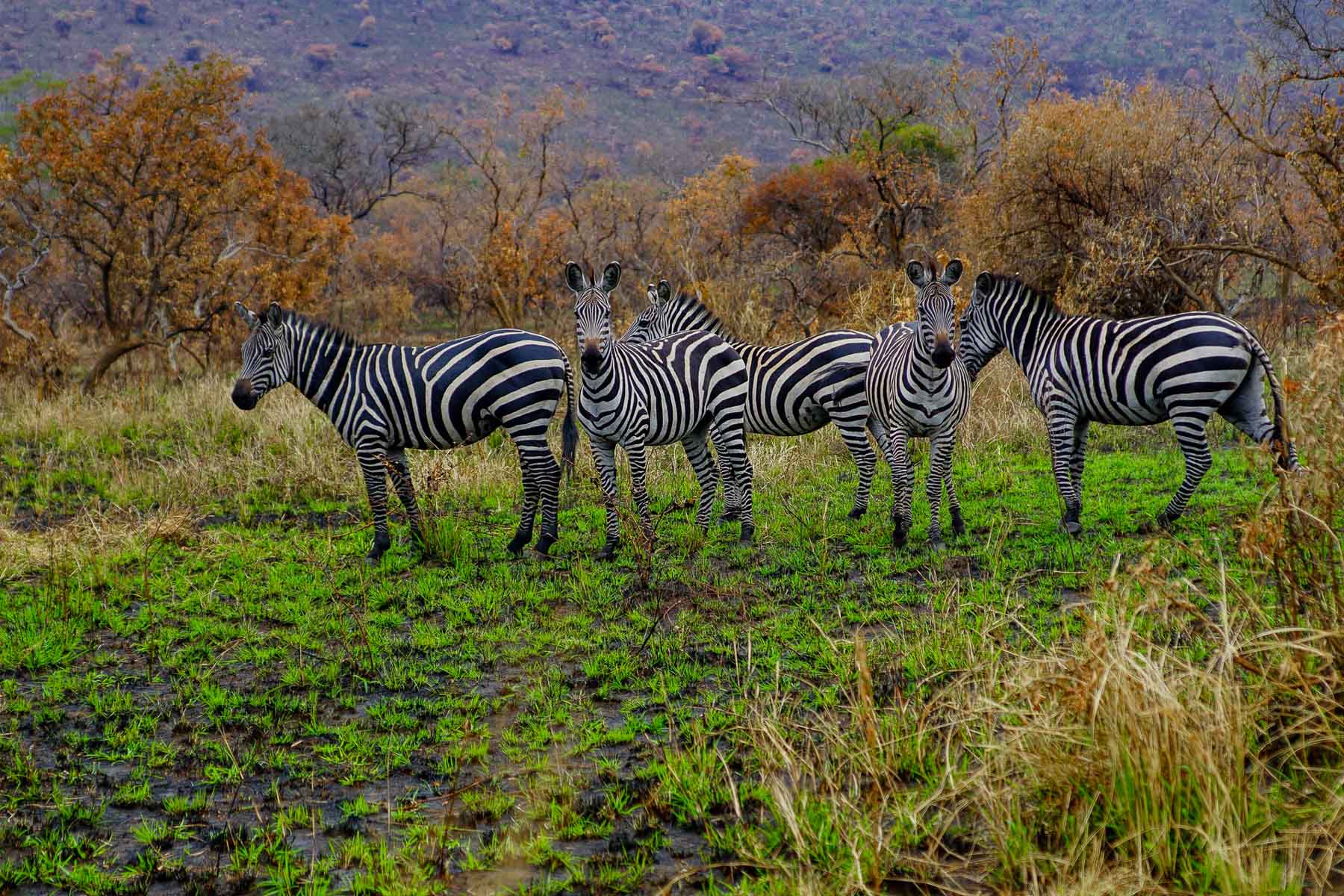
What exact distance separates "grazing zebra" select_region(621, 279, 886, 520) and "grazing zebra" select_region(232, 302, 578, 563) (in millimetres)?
1829

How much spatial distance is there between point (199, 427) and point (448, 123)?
40.1 meters

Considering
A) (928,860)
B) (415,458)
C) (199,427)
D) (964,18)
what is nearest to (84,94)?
(199,427)

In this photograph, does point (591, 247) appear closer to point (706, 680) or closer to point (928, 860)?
point (706, 680)

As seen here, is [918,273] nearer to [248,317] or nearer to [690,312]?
[690,312]

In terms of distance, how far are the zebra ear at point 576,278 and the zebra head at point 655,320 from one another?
2.42 metres

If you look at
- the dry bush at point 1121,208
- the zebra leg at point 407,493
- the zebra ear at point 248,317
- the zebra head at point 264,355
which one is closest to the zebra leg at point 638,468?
the zebra leg at point 407,493

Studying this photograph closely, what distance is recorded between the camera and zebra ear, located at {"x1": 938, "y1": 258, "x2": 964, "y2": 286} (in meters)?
7.00

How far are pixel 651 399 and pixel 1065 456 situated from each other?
3.33 metres

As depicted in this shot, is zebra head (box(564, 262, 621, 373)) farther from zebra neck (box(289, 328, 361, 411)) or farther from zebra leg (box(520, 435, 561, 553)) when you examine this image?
zebra neck (box(289, 328, 361, 411))

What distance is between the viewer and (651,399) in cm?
794

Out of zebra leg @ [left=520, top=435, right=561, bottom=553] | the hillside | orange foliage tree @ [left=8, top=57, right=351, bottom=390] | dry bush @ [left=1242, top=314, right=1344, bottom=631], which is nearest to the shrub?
the hillside

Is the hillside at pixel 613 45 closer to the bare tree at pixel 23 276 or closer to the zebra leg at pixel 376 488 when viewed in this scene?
the bare tree at pixel 23 276

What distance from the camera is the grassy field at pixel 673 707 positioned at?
328cm

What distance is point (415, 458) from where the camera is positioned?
35.6ft
